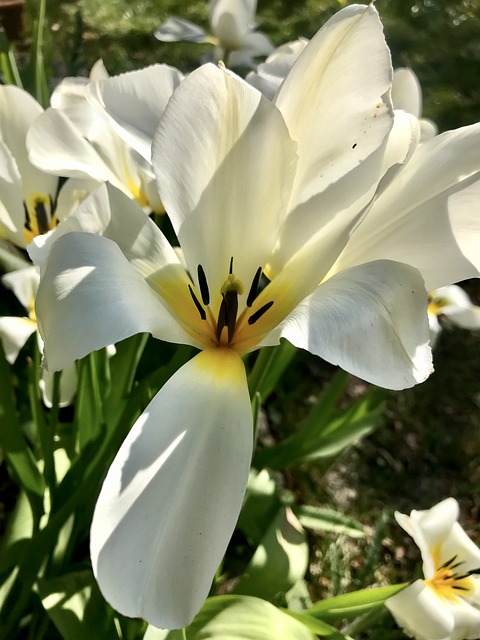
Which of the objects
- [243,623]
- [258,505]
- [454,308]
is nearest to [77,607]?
[243,623]

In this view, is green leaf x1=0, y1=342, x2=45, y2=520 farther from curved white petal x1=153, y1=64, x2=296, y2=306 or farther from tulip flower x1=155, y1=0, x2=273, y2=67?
→ tulip flower x1=155, y1=0, x2=273, y2=67

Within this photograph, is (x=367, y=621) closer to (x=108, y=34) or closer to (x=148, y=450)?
(x=148, y=450)

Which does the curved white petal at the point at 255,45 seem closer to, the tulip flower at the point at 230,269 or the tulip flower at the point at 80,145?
the tulip flower at the point at 80,145

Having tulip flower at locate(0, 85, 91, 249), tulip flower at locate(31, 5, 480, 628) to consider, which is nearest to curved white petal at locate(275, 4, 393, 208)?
tulip flower at locate(31, 5, 480, 628)

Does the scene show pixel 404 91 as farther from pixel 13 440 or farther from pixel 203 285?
pixel 13 440

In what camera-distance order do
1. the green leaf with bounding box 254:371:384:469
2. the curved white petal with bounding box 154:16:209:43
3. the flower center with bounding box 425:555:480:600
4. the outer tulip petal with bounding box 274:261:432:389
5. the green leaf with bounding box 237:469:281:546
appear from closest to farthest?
the outer tulip petal with bounding box 274:261:432:389 → the flower center with bounding box 425:555:480:600 → the green leaf with bounding box 237:469:281:546 → the green leaf with bounding box 254:371:384:469 → the curved white petal with bounding box 154:16:209:43

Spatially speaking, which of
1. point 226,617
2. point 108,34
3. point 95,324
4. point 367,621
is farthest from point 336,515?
point 108,34

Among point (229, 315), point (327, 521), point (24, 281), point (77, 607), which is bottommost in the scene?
point (327, 521)
